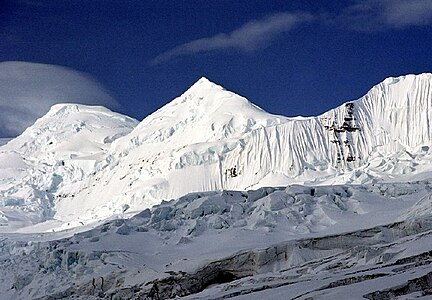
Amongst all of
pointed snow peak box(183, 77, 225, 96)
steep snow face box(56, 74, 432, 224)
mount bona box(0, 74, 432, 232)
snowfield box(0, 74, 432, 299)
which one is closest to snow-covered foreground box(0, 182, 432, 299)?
snowfield box(0, 74, 432, 299)

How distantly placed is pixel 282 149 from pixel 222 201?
29.2 metres

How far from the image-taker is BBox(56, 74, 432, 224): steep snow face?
54656mm

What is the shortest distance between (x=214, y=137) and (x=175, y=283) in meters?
45.3

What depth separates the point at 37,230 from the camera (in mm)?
60500

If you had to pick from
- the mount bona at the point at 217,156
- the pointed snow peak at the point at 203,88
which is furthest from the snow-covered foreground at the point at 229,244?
the pointed snow peak at the point at 203,88

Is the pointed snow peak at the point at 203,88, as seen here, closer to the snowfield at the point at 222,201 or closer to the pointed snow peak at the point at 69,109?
the snowfield at the point at 222,201

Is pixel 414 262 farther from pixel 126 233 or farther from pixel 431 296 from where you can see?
pixel 126 233

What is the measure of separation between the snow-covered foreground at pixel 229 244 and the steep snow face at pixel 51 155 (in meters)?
40.5

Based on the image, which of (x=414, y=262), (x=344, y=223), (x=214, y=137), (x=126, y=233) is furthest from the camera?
(x=214, y=137)

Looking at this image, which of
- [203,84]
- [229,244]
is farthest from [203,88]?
[229,244]

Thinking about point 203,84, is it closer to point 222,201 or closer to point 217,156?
point 217,156

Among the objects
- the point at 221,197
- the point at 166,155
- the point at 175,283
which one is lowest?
the point at 175,283

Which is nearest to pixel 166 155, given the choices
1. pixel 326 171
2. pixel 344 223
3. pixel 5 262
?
pixel 326 171

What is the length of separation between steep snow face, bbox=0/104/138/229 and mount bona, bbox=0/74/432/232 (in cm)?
20
